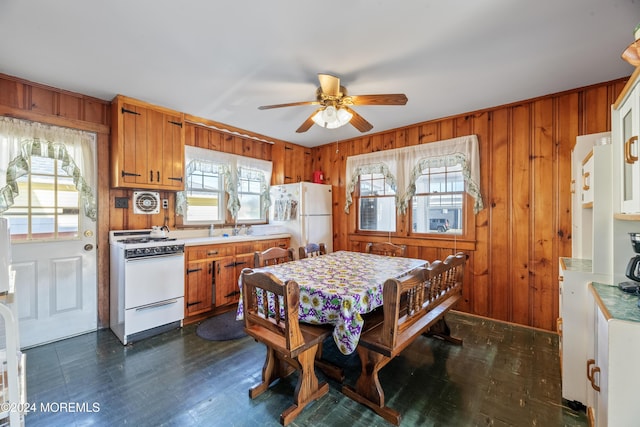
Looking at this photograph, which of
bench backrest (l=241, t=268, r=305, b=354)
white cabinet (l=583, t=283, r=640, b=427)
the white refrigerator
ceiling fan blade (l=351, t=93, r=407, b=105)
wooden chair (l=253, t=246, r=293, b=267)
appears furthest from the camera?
the white refrigerator

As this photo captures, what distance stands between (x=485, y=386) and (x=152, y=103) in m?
4.07

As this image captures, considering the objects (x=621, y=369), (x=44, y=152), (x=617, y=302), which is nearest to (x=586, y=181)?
(x=617, y=302)

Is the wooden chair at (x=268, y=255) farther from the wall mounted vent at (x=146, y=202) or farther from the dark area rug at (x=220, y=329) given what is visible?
the wall mounted vent at (x=146, y=202)

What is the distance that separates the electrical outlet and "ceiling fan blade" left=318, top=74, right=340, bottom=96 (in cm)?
254

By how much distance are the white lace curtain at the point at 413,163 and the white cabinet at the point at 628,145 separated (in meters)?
1.75

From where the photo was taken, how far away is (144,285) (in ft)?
8.98

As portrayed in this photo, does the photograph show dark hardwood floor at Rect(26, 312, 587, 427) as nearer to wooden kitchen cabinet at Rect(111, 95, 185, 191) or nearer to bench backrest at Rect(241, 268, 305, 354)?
bench backrest at Rect(241, 268, 305, 354)

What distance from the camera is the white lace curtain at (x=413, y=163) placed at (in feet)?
10.7

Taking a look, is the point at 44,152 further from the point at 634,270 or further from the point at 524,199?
the point at 524,199

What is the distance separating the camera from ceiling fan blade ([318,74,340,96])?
7.30 feet

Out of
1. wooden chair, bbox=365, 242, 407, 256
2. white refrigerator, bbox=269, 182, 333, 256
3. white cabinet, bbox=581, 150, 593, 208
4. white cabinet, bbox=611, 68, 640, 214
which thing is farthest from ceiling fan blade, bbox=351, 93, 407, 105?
white refrigerator, bbox=269, 182, 333, 256

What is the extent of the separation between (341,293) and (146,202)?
2758mm

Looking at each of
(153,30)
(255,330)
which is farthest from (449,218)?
(153,30)

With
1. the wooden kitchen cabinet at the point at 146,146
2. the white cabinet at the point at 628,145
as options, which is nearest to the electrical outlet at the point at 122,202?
the wooden kitchen cabinet at the point at 146,146
